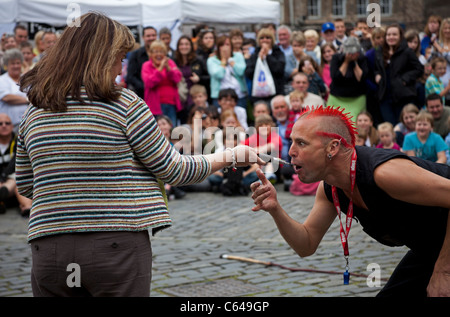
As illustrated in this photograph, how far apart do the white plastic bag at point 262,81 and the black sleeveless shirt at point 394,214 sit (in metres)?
8.42

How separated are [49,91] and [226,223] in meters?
6.03

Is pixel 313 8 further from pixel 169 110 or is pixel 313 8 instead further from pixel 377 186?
pixel 377 186

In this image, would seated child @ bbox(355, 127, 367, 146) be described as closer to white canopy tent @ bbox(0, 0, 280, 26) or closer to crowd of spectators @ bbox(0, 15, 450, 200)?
crowd of spectators @ bbox(0, 15, 450, 200)

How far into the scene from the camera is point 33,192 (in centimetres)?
329

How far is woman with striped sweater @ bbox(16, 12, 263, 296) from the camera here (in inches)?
124

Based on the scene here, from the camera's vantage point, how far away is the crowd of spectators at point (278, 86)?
10.6 metres

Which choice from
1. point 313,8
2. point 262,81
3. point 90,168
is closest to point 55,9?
point 262,81

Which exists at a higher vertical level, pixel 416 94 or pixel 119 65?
pixel 119 65

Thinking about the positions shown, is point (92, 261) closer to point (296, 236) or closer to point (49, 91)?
point (49, 91)

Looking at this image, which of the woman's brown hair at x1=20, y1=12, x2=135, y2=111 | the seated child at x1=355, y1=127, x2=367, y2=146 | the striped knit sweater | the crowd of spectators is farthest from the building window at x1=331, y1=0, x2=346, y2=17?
the striped knit sweater

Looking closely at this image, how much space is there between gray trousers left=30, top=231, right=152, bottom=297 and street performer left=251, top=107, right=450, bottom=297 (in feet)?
2.48

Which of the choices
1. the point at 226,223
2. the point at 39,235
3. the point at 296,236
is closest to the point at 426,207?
the point at 296,236

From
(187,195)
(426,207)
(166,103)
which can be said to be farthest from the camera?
(166,103)

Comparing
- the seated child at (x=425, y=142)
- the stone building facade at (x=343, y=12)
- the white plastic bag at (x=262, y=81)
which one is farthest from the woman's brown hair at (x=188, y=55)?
the stone building facade at (x=343, y=12)
